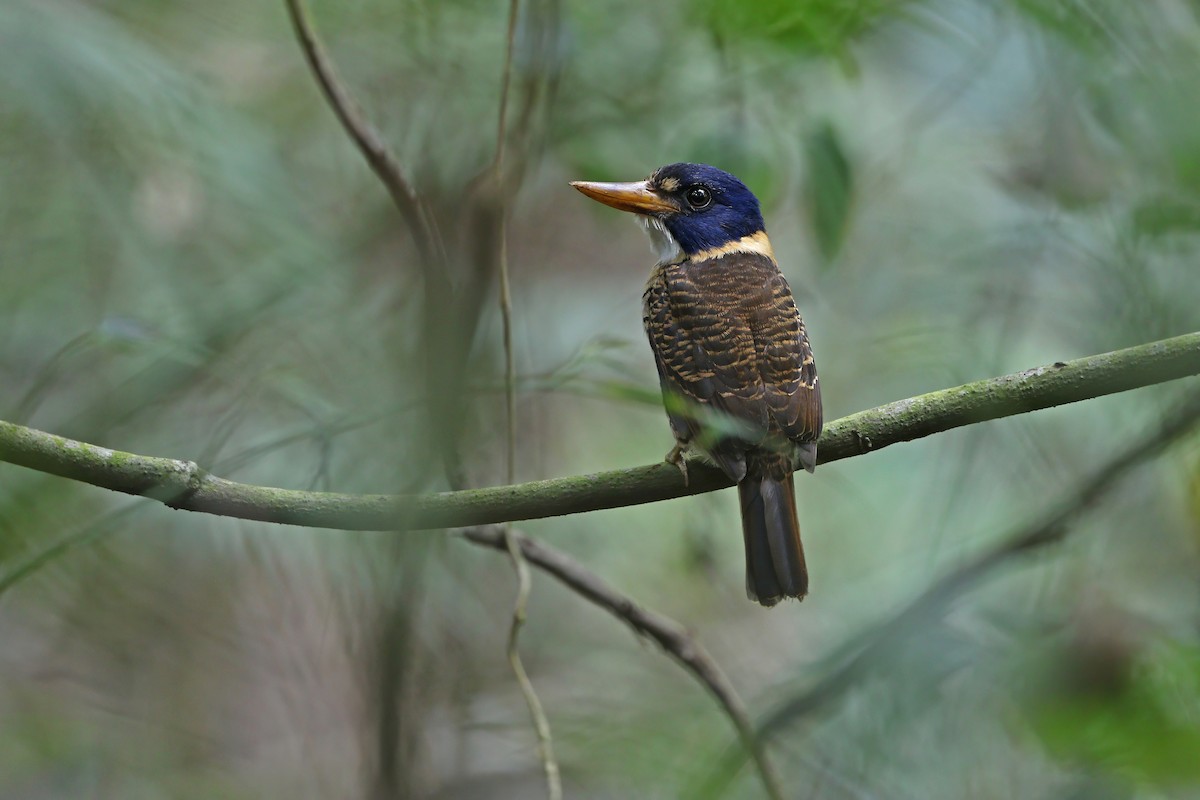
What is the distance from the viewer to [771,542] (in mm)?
2359

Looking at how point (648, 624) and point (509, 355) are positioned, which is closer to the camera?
point (509, 355)

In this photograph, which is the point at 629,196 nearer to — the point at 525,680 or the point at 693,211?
the point at 693,211

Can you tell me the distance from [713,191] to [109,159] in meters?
1.43

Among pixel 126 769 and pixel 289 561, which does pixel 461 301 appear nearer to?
pixel 289 561

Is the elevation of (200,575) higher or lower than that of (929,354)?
lower

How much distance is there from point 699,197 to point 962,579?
52.5 inches

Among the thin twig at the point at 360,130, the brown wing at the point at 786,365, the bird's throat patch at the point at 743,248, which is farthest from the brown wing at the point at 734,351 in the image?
the thin twig at the point at 360,130

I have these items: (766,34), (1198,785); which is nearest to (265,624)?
(766,34)

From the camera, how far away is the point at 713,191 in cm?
319

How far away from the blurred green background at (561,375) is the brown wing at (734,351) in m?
0.20

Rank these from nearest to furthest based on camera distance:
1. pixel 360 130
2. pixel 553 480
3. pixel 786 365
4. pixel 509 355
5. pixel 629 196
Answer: pixel 553 480 → pixel 509 355 → pixel 360 130 → pixel 786 365 → pixel 629 196

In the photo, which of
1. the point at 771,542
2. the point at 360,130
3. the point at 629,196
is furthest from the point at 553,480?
the point at 629,196

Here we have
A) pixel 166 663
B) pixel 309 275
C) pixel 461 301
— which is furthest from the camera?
pixel 166 663

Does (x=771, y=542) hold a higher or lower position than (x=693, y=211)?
lower
